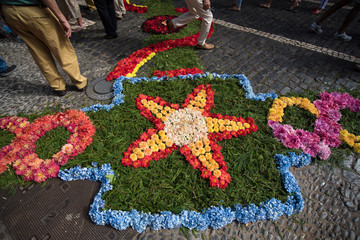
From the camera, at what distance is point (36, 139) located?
3275mm

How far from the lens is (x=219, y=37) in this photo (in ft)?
19.0

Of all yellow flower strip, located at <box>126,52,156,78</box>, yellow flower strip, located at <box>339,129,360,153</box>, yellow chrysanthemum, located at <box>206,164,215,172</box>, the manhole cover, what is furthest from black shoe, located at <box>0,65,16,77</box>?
yellow flower strip, located at <box>339,129,360,153</box>

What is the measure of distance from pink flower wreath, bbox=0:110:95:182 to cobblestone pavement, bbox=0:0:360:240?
417mm

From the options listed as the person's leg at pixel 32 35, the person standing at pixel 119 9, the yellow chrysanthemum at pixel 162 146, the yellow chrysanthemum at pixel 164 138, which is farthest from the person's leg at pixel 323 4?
the person's leg at pixel 32 35

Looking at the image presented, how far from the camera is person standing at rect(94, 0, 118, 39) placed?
16.5 ft

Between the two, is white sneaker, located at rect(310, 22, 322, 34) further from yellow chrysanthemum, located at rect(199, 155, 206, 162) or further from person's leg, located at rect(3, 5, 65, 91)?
person's leg, located at rect(3, 5, 65, 91)

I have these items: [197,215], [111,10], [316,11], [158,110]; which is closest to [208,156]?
[197,215]

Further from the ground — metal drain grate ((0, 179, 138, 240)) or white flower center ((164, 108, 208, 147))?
white flower center ((164, 108, 208, 147))

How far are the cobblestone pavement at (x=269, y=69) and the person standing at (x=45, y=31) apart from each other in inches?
23.0

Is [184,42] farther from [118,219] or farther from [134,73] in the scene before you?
[118,219]

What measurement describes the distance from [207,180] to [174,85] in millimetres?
2177

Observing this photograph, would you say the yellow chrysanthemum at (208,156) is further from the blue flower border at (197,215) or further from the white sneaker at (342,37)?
the white sneaker at (342,37)

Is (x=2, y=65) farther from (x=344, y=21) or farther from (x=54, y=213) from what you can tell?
(x=344, y=21)

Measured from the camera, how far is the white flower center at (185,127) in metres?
3.24
